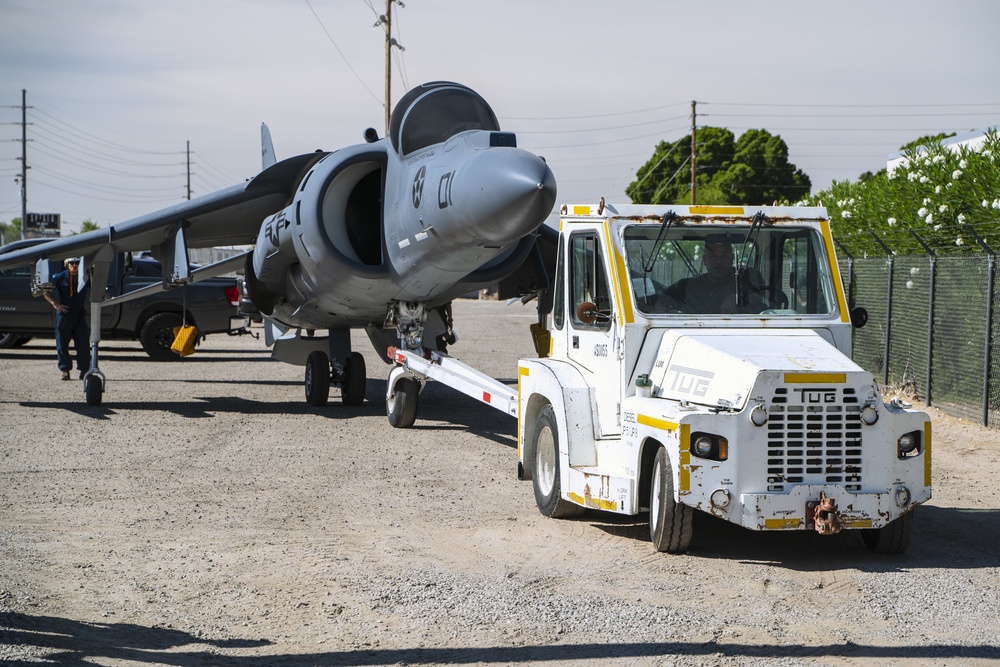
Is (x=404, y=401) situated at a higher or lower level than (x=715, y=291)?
lower

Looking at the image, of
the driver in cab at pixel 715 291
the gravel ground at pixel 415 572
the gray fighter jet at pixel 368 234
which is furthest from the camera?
the gray fighter jet at pixel 368 234

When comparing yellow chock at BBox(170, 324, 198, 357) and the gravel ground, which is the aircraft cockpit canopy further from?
yellow chock at BBox(170, 324, 198, 357)

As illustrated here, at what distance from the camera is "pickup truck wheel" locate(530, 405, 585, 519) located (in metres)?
8.37

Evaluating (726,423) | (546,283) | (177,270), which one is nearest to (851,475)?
(726,423)

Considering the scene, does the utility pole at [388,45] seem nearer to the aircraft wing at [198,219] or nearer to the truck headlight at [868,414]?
the aircraft wing at [198,219]

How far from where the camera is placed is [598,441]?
8.04m

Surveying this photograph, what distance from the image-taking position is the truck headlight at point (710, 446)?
6805 mm

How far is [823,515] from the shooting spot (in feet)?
22.2

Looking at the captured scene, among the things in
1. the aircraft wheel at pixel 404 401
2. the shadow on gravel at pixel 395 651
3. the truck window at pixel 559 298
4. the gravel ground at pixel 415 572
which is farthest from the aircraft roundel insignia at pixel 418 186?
the shadow on gravel at pixel 395 651

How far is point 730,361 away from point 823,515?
3.68 feet

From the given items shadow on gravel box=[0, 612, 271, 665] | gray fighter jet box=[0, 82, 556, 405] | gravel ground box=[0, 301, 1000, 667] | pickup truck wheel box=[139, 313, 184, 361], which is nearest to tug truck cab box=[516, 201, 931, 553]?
gravel ground box=[0, 301, 1000, 667]

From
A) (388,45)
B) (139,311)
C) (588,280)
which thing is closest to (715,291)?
(588,280)

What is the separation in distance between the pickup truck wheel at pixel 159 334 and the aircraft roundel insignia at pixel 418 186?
1377cm

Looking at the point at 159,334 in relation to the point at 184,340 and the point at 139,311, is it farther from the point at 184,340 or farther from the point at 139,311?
the point at 184,340
